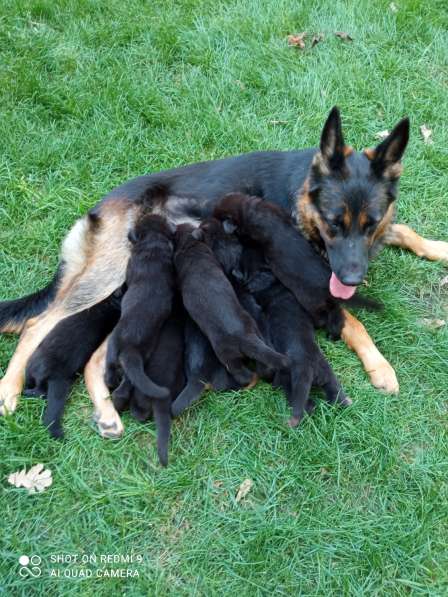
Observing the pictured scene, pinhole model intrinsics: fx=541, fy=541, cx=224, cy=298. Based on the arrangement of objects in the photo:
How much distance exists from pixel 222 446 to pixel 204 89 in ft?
12.6

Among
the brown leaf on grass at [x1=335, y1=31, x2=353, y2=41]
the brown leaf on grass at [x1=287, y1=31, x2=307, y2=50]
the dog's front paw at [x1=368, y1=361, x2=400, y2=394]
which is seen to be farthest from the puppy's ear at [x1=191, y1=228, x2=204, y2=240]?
the brown leaf on grass at [x1=335, y1=31, x2=353, y2=41]

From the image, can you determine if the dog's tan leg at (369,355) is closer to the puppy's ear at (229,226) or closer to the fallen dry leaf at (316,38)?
the puppy's ear at (229,226)

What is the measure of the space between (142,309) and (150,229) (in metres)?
0.78

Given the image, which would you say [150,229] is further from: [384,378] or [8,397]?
[384,378]

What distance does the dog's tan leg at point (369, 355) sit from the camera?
3.75 m

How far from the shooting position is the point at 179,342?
11.9 feet

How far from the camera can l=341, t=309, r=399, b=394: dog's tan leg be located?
12.3 ft

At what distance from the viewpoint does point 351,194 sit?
12.2 ft

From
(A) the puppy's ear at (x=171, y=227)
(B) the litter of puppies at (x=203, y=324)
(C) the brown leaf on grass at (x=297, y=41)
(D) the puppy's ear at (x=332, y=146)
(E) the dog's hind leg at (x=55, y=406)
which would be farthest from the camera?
(C) the brown leaf on grass at (x=297, y=41)

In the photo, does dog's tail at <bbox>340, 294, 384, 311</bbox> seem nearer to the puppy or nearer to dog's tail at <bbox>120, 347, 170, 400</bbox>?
the puppy

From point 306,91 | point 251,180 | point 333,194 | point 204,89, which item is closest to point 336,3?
point 306,91

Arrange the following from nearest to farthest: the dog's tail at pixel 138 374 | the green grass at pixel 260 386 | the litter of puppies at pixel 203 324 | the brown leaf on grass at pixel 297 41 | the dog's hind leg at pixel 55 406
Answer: the green grass at pixel 260 386 < the dog's tail at pixel 138 374 < the litter of puppies at pixel 203 324 < the dog's hind leg at pixel 55 406 < the brown leaf on grass at pixel 297 41

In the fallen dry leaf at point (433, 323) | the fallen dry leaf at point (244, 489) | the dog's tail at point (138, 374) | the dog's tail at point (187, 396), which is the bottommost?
the fallen dry leaf at point (244, 489)

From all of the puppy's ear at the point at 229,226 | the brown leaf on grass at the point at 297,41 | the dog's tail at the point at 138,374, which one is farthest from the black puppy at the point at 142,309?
the brown leaf on grass at the point at 297,41
